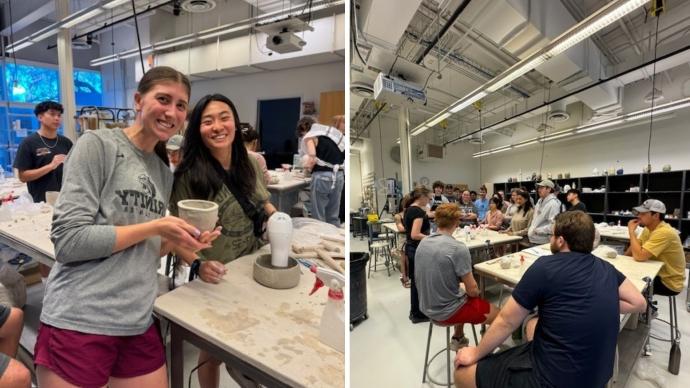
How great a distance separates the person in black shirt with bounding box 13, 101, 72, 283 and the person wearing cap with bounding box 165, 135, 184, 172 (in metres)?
0.56

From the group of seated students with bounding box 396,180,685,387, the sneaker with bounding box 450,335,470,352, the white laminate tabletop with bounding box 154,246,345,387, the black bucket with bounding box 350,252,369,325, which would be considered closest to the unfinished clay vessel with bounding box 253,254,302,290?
the white laminate tabletop with bounding box 154,246,345,387

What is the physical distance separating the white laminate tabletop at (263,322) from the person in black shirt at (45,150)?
27.7 inches

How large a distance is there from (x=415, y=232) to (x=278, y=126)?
101 cm

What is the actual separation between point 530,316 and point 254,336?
35.2 inches

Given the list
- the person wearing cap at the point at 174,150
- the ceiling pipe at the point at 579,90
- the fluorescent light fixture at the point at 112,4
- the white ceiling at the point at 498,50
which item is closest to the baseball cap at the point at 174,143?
the person wearing cap at the point at 174,150

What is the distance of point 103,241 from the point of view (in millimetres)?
559

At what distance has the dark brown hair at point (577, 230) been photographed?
0.91 m

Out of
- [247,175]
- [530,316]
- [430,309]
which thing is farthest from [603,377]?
[247,175]

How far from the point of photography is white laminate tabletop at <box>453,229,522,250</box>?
1169 mm

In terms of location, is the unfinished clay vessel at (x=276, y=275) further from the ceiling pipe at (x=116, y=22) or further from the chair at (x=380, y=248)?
the ceiling pipe at (x=116, y=22)

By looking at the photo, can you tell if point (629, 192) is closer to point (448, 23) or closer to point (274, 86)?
point (448, 23)

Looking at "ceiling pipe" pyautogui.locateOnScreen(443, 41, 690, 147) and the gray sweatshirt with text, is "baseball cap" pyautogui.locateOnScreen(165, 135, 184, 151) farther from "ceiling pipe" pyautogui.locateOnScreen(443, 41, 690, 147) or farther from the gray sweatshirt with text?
"ceiling pipe" pyautogui.locateOnScreen(443, 41, 690, 147)

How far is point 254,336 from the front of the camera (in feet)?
2.06

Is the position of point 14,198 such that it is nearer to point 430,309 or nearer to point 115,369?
point 115,369
